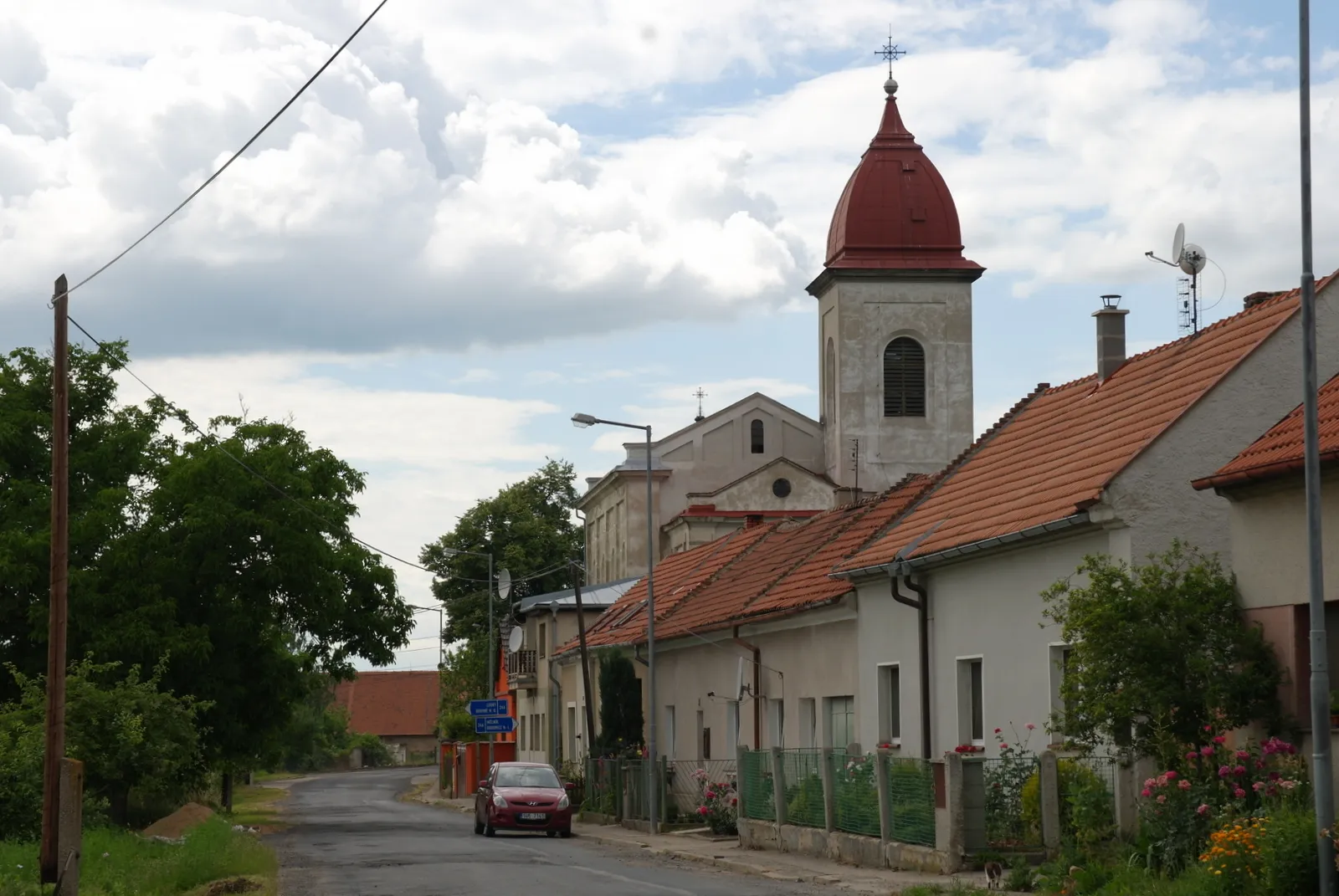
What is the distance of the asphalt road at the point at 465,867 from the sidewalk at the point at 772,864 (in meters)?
0.44

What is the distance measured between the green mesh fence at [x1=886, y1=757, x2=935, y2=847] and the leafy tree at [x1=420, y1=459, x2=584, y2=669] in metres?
60.1

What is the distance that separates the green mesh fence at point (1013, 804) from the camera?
19766 mm

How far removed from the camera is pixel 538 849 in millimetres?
29062

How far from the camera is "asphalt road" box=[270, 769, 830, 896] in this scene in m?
19.5

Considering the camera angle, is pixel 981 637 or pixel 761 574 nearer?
pixel 981 637

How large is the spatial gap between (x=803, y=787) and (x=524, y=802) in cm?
960

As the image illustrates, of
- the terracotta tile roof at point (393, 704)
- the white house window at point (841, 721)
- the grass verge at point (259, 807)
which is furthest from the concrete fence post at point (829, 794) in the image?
the terracotta tile roof at point (393, 704)

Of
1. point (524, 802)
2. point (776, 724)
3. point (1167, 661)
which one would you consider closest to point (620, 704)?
point (524, 802)

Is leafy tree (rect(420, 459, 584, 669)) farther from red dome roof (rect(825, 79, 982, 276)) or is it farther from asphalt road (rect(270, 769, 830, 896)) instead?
asphalt road (rect(270, 769, 830, 896))

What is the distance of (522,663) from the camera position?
61.6m

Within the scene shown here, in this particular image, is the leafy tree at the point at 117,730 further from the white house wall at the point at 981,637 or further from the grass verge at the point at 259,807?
the white house wall at the point at 981,637

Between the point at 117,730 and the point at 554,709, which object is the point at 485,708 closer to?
the point at 554,709

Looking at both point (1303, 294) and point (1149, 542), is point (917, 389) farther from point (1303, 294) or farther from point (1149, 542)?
point (1303, 294)

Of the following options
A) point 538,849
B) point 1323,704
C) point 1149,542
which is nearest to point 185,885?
point 538,849
